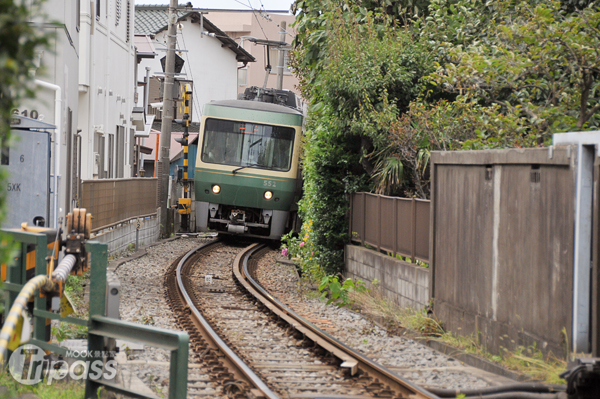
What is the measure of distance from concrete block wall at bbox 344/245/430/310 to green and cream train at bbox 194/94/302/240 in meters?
6.31

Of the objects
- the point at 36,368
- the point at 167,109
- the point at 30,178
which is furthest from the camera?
the point at 167,109

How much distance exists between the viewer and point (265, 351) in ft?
24.2

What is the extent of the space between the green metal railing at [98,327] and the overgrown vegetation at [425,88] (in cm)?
520

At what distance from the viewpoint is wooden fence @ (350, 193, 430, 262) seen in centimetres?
898

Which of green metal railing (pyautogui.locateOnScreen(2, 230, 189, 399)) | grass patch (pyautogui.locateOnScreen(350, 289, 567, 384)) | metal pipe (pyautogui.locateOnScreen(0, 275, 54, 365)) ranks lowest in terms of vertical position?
grass patch (pyautogui.locateOnScreen(350, 289, 567, 384))

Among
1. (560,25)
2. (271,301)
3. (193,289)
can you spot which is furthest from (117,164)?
(560,25)

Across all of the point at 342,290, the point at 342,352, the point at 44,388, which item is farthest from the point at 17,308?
the point at 342,290

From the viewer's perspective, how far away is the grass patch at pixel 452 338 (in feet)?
18.2

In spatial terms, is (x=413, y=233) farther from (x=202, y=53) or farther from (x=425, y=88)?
(x=202, y=53)

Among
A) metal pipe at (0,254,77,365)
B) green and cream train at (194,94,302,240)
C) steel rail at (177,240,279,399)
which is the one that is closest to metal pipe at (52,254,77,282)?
metal pipe at (0,254,77,365)

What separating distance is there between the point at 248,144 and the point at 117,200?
3.52 meters

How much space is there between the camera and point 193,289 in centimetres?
1177

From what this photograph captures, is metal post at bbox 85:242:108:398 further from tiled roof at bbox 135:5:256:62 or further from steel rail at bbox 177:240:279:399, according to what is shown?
tiled roof at bbox 135:5:256:62

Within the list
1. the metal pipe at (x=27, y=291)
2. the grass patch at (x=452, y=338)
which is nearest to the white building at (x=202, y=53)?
the grass patch at (x=452, y=338)
